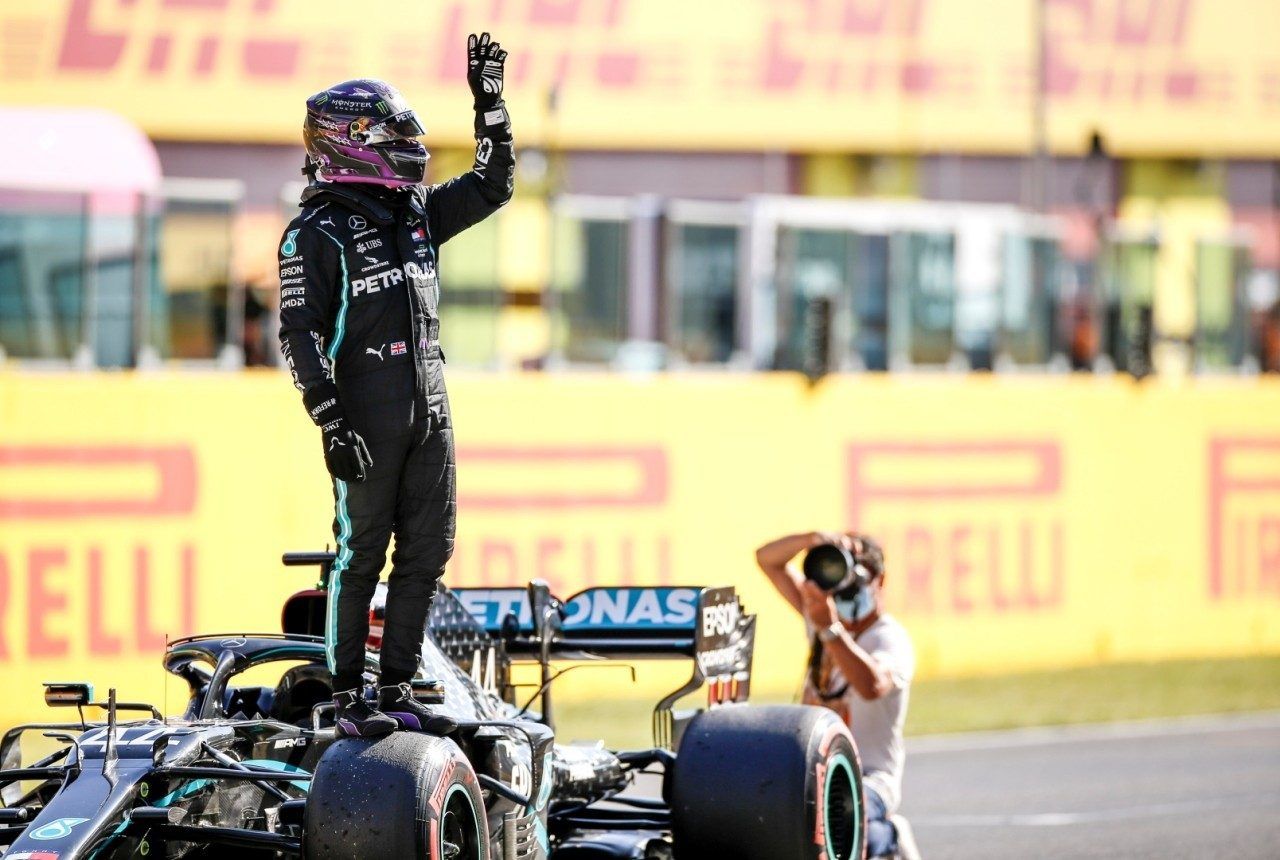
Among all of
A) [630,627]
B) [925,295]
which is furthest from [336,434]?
[925,295]

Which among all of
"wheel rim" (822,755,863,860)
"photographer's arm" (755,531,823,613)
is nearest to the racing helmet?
"wheel rim" (822,755,863,860)

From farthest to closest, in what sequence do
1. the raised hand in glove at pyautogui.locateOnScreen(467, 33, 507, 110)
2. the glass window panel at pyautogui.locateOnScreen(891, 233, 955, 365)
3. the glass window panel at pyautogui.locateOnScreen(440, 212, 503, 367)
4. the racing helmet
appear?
the glass window panel at pyautogui.locateOnScreen(891, 233, 955, 365) → the glass window panel at pyautogui.locateOnScreen(440, 212, 503, 367) → the raised hand in glove at pyautogui.locateOnScreen(467, 33, 507, 110) → the racing helmet

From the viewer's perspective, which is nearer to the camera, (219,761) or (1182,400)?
(219,761)

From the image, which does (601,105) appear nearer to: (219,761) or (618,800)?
(618,800)

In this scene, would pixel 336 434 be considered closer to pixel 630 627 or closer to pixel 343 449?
pixel 343 449

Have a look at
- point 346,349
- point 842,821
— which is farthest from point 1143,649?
point 346,349

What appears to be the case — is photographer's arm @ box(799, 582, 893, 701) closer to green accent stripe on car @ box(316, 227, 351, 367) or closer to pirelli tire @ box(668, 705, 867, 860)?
pirelli tire @ box(668, 705, 867, 860)

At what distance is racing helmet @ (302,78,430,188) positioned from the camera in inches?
222

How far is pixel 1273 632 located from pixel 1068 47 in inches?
340

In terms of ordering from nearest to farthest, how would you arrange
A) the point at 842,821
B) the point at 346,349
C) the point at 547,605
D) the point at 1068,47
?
the point at 346,349, the point at 842,821, the point at 547,605, the point at 1068,47

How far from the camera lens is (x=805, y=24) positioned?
861 inches

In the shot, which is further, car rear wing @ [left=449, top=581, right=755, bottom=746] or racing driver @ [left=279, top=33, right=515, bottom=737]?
car rear wing @ [left=449, top=581, right=755, bottom=746]

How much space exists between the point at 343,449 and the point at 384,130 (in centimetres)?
85

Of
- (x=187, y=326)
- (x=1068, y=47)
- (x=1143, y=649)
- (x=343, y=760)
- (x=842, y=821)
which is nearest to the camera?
(x=343, y=760)
